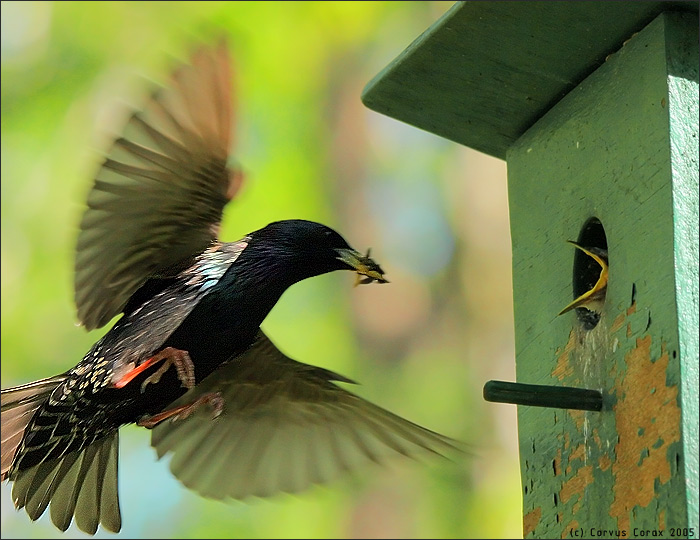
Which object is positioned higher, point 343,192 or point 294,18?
point 294,18

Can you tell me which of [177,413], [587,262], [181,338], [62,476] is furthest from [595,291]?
[62,476]

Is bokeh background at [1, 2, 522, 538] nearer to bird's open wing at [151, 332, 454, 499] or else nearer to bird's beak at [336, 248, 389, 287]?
bird's open wing at [151, 332, 454, 499]

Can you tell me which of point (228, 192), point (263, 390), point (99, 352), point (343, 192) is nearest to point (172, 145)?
point (228, 192)

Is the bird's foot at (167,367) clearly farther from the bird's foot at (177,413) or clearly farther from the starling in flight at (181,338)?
the bird's foot at (177,413)

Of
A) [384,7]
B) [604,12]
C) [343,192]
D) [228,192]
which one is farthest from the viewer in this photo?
[384,7]

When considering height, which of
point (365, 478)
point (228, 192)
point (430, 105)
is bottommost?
point (365, 478)

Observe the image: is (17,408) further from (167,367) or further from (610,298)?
(610,298)

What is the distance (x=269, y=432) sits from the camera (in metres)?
3.26

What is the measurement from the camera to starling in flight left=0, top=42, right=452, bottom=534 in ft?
8.91

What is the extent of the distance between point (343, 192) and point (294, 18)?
1.35m

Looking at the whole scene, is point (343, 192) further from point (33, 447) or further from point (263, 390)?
point (33, 447)

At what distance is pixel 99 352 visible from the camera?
2.85 m

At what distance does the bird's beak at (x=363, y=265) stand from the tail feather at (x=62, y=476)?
83cm

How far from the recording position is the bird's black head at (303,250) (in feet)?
9.23
